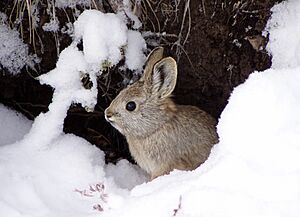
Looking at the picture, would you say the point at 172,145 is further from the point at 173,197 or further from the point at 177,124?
the point at 173,197

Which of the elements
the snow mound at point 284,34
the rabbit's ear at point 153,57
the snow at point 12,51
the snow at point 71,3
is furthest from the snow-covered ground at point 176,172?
the snow at point 12,51

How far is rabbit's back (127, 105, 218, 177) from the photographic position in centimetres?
405

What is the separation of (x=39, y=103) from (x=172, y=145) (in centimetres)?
124

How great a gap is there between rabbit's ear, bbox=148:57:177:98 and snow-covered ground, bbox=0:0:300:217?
0.77 feet

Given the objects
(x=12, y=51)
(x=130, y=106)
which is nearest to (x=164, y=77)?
(x=130, y=106)

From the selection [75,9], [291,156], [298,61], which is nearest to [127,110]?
[75,9]

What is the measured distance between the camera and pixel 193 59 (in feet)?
14.4

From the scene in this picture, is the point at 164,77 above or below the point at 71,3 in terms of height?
below

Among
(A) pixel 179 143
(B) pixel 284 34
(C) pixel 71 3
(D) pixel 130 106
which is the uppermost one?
(B) pixel 284 34

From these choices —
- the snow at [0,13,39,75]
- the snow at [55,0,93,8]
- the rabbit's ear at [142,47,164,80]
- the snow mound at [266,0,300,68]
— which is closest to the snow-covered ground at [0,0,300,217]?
the snow mound at [266,0,300,68]

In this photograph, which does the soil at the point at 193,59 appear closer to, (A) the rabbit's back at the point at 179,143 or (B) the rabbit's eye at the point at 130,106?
(B) the rabbit's eye at the point at 130,106

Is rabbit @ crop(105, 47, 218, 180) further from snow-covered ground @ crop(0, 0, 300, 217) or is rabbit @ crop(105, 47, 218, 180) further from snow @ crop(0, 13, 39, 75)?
snow @ crop(0, 13, 39, 75)

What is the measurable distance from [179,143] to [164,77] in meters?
0.45

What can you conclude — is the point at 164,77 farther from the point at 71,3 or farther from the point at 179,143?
the point at 71,3
